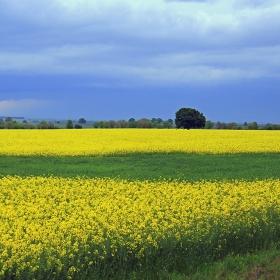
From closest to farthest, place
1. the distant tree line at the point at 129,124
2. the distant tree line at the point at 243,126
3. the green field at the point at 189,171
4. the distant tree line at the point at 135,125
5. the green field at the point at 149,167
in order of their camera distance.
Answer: the green field at the point at 189,171 → the green field at the point at 149,167 → the distant tree line at the point at 135,125 → the distant tree line at the point at 243,126 → the distant tree line at the point at 129,124

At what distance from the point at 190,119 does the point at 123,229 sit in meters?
73.1

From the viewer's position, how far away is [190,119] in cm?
8019

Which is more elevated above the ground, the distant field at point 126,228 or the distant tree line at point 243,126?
the distant tree line at point 243,126

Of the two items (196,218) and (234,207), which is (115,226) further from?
(234,207)

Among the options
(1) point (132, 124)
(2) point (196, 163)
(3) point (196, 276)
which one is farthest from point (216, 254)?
(1) point (132, 124)

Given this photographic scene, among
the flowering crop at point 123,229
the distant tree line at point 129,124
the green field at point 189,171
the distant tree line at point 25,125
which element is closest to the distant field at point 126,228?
the flowering crop at point 123,229

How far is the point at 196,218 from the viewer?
9.09 metres

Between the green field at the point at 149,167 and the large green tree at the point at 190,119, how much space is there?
53291 mm

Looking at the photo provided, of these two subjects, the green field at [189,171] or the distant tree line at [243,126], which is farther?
the distant tree line at [243,126]

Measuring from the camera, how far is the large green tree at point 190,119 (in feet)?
264

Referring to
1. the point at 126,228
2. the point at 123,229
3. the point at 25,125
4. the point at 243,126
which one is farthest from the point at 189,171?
the point at 243,126

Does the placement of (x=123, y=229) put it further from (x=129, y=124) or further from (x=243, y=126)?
(x=243, y=126)

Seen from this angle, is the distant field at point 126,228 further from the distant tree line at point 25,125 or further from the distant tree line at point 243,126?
the distant tree line at point 243,126

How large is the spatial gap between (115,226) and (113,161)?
15.9 m
